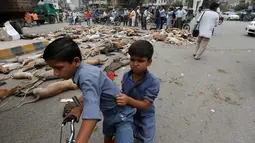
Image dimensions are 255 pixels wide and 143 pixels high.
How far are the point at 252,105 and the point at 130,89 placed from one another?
8.46 feet

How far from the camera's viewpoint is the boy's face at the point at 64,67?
96 centimetres

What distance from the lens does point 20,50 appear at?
6.38 metres

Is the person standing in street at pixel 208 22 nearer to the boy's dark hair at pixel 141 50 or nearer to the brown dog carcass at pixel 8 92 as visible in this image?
the boy's dark hair at pixel 141 50

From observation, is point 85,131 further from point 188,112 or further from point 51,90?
point 51,90

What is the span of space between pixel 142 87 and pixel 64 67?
0.65 metres

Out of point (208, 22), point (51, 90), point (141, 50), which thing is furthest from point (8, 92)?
point (208, 22)

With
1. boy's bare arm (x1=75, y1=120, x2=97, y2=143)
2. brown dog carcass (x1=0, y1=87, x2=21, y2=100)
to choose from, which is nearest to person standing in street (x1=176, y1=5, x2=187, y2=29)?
brown dog carcass (x1=0, y1=87, x2=21, y2=100)

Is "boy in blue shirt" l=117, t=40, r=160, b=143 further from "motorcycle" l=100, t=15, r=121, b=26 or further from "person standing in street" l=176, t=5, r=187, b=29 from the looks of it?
"motorcycle" l=100, t=15, r=121, b=26

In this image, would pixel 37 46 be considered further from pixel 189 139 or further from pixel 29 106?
pixel 189 139

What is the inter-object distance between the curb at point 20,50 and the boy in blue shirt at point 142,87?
6.05 m

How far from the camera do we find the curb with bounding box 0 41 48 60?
19.1 ft

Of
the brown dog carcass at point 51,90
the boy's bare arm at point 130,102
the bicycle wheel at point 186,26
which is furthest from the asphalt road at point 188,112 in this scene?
the bicycle wheel at point 186,26

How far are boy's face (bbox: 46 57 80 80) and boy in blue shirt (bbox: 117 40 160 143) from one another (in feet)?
1.43

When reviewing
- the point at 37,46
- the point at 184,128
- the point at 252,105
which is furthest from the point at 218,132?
the point at 37,46
